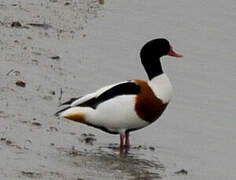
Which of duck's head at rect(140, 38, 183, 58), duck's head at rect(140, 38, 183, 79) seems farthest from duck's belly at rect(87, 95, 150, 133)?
duck's head at rect(140, 38, 183, 58)

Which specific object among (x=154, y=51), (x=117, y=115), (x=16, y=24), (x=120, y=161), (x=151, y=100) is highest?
(x=16, y=24)

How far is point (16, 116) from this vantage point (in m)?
10.4

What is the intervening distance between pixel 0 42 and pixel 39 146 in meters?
4.49

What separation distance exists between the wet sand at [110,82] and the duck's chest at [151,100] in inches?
15.6

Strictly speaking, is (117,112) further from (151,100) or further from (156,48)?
(156,48)

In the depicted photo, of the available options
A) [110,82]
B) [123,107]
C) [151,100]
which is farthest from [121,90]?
[110,82]

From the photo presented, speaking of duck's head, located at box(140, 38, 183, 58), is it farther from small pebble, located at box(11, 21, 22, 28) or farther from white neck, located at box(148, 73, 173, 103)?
small pebble, located at box(11, 21, 22, 28)

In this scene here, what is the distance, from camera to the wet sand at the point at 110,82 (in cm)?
960

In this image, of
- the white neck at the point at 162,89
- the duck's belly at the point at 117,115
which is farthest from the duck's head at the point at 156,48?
the duck's belly at the point at 117,115

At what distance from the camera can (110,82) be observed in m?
13.1

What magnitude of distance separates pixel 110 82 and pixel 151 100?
9.11 feet

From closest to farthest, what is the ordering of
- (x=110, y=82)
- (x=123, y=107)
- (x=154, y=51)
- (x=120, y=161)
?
(x=120, y=161), (x=123, y=107), (x=154, y=51), (x=110, y=82)

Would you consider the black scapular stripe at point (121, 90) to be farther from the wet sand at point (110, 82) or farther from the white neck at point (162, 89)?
the wet sand at point (110, 82)

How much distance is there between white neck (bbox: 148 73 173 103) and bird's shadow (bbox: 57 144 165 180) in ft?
1.88
